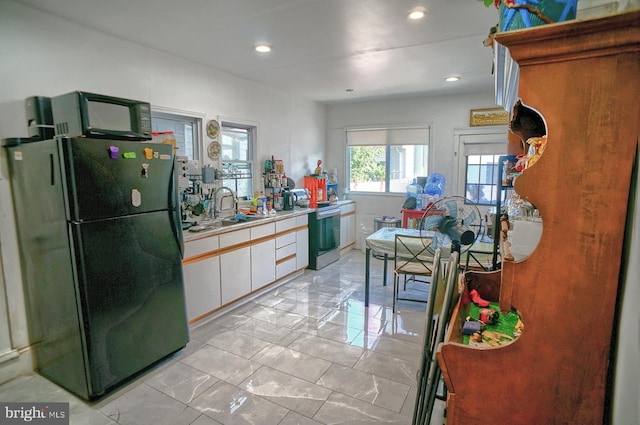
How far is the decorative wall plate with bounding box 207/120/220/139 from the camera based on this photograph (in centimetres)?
380

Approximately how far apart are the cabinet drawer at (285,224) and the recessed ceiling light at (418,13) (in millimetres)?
2620

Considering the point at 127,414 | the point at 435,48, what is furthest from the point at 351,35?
the point at 127,414

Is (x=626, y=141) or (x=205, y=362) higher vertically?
(x=626, y=141)

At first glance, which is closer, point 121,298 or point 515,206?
point 515,206

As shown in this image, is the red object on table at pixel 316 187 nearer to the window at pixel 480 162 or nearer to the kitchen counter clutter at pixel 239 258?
the kitchen counter clutter at pixel 239 258

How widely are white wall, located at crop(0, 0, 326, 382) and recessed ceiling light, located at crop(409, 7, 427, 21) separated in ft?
7.67

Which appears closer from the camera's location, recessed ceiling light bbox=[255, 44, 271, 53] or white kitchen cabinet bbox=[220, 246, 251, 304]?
recessed ceiling light bbox=[255, 44, 271, 53]

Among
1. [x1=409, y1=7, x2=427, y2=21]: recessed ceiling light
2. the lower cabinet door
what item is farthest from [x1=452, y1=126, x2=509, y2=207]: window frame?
the lower cabinet door

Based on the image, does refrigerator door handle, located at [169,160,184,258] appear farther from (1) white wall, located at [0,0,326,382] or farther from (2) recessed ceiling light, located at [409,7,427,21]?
(2) recessed ceiling light, located at [409,7,427,21]

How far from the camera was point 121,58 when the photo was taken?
288 centimetres

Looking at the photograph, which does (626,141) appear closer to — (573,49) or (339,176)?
(573,49)

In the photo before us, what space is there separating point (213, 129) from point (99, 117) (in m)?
1.63

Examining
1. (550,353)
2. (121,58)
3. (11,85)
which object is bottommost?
(550,353)

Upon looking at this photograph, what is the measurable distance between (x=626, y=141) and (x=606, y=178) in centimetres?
9
